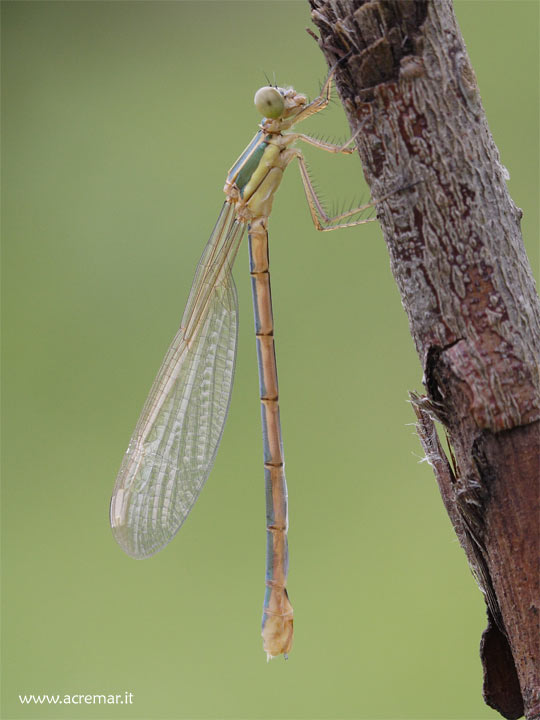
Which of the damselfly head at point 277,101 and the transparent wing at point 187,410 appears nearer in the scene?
the damselfly head at point 277,101

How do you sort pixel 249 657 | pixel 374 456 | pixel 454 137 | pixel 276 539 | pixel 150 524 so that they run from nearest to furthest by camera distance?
1. pixel 454 137
2. pixel 276 539
3. pixel 150 524
4. pixel 249 657
5. pixel 374 456

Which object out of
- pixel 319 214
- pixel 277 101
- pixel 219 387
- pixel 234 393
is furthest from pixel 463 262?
pixel 234 393

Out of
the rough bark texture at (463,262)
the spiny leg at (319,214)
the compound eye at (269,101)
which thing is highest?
the compound eye at (269,101)

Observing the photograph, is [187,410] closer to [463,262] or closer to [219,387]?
[219,387]

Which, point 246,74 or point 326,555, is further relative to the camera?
point 246,74

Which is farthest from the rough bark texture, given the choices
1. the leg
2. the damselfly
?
the damselfly

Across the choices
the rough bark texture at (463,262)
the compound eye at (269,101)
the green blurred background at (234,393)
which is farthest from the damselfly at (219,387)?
the green blurred background at (234,393)

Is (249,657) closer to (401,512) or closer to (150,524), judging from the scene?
(401,512)

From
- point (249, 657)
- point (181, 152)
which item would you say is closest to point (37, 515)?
point (249, 657)

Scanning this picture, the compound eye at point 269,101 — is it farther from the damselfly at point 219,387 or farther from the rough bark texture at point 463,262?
the rough bark texture at point 463,262
